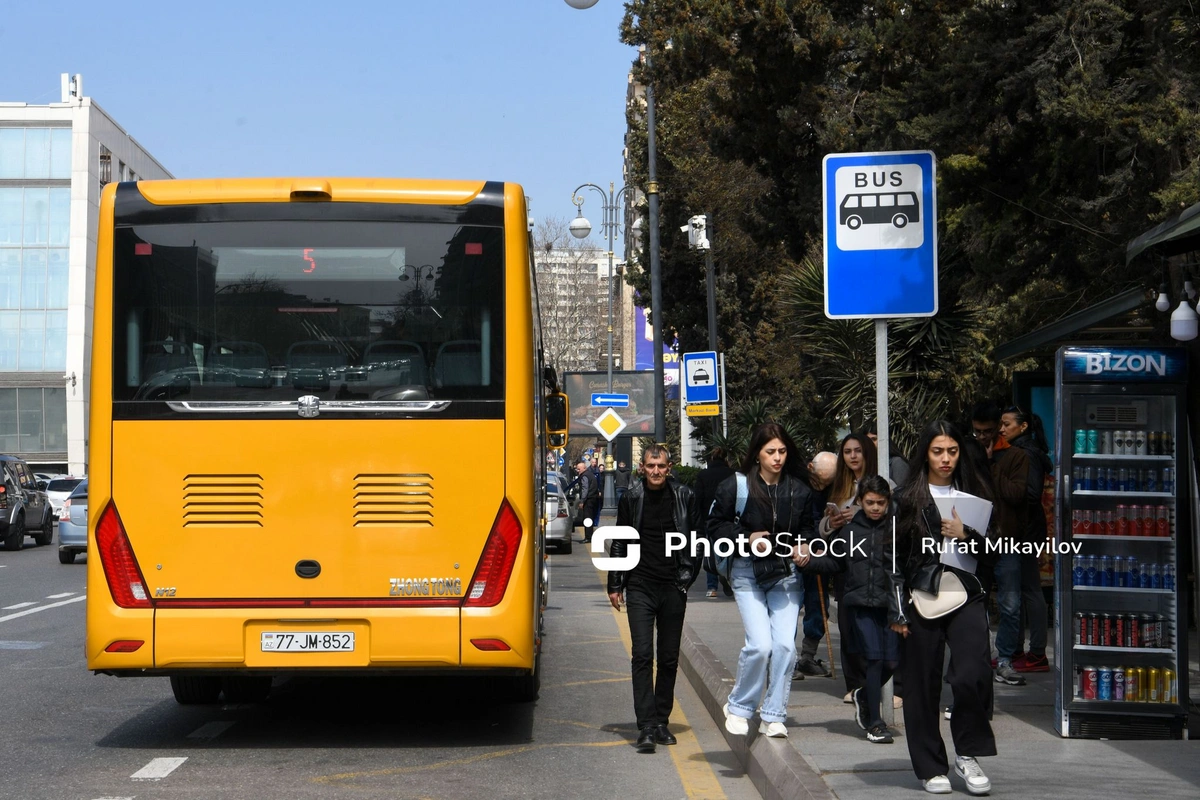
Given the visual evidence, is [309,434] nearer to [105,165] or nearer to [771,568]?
[771,568]

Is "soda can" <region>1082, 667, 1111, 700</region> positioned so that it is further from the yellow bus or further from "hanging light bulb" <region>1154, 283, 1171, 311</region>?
the yellow bus

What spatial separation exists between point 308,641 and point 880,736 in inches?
126

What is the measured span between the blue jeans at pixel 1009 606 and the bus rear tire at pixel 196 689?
5459 mm

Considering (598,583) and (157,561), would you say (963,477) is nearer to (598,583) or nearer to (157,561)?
(157,561)

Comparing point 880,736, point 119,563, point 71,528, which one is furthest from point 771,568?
point 71,528

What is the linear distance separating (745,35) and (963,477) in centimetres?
1217

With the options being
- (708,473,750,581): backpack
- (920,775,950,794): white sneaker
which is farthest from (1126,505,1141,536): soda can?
(920,775,950,794): white sneaker

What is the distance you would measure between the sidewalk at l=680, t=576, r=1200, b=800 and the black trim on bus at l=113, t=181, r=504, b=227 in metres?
3.38

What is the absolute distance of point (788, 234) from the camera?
22438 millimetres

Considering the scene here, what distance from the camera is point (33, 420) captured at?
7506 cm

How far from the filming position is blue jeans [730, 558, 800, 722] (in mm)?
8297

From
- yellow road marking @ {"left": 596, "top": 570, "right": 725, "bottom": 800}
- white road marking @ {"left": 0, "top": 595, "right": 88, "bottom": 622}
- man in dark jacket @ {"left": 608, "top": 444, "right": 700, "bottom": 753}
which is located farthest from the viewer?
white road marking @ {"left": 0, "top": 595, "right": 88, "bottom": 622}

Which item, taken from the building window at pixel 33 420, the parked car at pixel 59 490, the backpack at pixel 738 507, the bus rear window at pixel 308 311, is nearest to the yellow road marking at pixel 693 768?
the backpack at pixel 738 507

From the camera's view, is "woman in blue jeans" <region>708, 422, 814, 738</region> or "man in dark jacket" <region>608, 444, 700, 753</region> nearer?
"woman in blue jeans" <region>708, 422, 814, 738</region>
